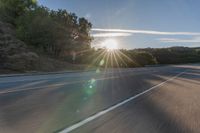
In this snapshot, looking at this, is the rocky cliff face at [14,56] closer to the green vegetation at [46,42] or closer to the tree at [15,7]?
the green vegetation at [46,42]

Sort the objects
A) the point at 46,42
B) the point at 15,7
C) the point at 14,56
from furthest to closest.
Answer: the point at 15,7
the point at 46,42
the point at 14,56

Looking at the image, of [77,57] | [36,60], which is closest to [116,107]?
[36,60]

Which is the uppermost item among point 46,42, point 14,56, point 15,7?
point 15,7

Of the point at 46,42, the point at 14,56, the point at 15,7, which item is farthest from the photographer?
the point at 15,7

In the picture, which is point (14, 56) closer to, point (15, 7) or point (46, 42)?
point (46, 42)

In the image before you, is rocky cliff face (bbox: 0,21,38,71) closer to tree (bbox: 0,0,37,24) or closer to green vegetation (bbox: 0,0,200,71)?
green vegetation (bbox: 0,0,200,71)

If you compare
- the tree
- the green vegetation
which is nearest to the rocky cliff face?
the green vegetation

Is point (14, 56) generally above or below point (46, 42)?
below

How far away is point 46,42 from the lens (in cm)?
5638

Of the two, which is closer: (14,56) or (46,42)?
(14,56)

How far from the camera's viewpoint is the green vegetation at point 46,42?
4478 cm

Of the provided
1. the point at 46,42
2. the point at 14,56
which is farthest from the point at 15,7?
the point at 14,56

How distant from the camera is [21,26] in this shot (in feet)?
182

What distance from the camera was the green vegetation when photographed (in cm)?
4478
